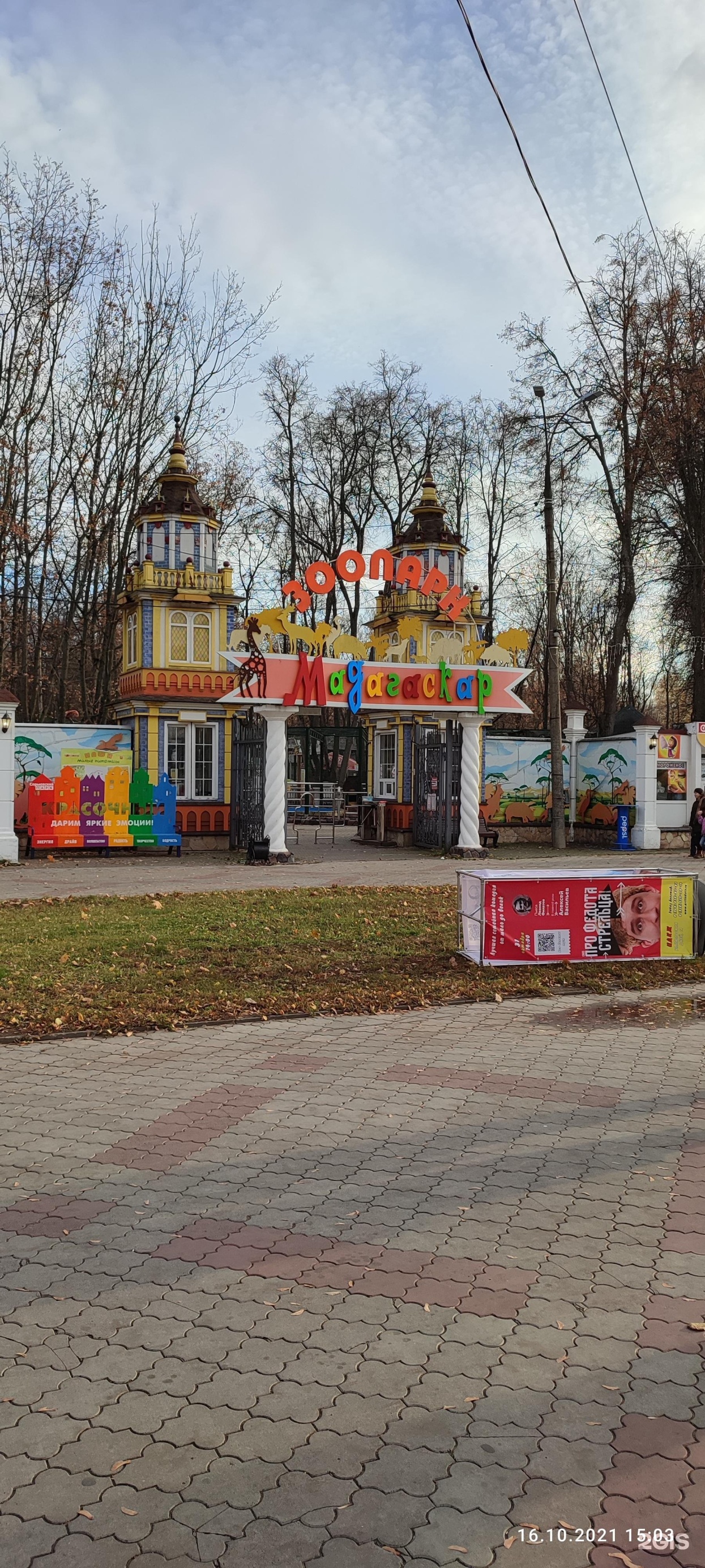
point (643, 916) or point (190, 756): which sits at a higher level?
point (190, 756)

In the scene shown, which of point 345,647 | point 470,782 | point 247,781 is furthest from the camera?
point 247,781

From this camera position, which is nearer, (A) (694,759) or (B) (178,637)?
(A) (694,759)

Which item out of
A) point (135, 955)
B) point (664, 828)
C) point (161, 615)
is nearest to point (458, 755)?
point (664, 828)

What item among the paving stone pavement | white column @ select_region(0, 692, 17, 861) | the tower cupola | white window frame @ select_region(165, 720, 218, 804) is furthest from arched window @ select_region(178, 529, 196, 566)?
the paving stone pavement

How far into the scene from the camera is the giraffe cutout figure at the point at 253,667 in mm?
22922

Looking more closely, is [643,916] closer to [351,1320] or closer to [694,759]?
[351,1320]

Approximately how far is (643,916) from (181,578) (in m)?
19.4

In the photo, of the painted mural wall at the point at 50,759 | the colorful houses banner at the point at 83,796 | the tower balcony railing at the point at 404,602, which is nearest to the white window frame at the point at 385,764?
the tower balcony railing at the point at 404,602

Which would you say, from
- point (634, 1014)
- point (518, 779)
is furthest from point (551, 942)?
point (518, 779)

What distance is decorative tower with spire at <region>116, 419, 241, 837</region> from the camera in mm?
27078

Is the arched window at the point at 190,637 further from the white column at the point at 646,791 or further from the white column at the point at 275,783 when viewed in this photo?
the white column at the point at 646,791

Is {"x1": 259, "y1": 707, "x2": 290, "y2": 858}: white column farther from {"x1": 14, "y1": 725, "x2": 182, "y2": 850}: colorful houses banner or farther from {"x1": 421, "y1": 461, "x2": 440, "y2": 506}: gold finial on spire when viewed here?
{"x1": 421, "y1": 461, "x2": 440, "y2": 506}: gold finial on spire

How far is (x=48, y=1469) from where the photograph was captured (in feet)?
10.3

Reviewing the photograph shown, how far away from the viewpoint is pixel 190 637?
28.0 m
